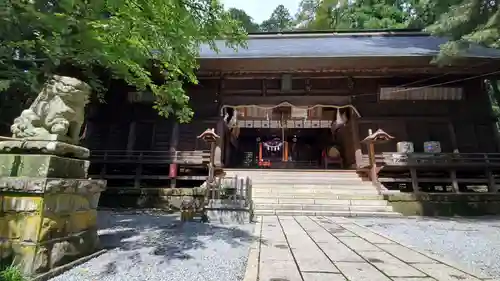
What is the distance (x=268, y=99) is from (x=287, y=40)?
639cm

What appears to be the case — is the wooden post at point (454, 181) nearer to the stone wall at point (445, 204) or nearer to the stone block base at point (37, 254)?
the stone wall at point (445, 204)

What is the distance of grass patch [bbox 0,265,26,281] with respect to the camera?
2.43 metres

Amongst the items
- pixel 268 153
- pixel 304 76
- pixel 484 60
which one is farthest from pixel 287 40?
pixel 484 60

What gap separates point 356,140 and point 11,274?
1047cm

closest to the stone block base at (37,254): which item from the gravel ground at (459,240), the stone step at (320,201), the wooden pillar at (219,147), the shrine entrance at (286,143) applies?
the gravel ground at (459,240)

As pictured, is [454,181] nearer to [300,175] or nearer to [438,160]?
[438,160]

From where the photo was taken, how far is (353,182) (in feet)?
31.3

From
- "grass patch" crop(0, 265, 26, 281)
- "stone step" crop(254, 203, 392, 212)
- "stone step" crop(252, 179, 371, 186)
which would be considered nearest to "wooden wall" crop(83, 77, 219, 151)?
"stone step" crop(252, 179, 371, 186)

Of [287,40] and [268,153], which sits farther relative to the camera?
[268,153]

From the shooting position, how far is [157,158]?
9867mm

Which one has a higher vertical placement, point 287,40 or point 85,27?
point 287,40

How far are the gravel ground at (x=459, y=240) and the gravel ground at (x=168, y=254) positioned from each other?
8.66ft

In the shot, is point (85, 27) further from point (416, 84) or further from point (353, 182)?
point (416, 84)

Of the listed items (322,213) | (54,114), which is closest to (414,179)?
(322,213)
